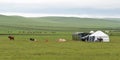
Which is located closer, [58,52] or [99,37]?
[58,52]

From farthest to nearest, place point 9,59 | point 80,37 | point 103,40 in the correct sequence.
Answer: point 80,37 → point 103,40 → point 9,59

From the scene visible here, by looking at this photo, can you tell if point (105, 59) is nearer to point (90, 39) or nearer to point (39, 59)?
point (39, 59)

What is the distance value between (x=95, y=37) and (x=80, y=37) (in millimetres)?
5987

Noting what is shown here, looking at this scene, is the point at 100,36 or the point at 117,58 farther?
the point at 100,36

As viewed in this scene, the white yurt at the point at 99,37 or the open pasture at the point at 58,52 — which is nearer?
the open pasture at the point at 58,52

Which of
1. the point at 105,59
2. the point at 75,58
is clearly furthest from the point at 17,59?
the point at 105,59

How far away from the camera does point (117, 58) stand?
2992 centimetres

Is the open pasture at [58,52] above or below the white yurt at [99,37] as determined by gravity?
above

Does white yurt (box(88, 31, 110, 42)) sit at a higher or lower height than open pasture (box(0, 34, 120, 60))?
lower

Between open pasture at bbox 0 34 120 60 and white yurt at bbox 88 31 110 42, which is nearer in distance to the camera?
open pasture at bbox 0 34 120 60

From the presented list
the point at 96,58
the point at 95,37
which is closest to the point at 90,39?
the point at 95,37

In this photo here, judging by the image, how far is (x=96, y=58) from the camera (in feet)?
99.9

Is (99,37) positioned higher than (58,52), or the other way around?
(58,52)

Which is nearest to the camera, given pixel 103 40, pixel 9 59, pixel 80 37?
pixel 9 59
